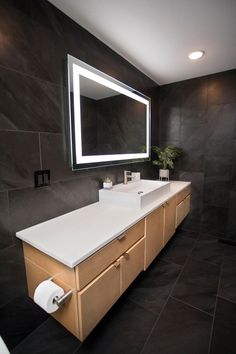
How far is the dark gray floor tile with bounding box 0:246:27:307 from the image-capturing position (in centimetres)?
110

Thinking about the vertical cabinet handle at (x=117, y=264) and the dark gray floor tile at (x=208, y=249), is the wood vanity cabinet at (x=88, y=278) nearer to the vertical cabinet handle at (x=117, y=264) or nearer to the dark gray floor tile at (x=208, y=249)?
the vertical cabinet handle at (x=117, y=264)

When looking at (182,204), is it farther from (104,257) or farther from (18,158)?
(18,158)

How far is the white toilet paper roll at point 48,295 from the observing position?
91 cm

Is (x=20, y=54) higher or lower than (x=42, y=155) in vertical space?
higher

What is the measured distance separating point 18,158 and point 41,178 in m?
A: 0.20

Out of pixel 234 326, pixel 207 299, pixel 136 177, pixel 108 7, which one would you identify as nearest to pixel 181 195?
pixel 136 177

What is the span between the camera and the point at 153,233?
5.44 feet

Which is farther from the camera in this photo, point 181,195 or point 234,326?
point 181,195

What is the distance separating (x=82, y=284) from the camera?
94 centimetres

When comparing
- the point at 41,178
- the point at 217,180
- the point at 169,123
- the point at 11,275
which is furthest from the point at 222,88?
the point at 11,275

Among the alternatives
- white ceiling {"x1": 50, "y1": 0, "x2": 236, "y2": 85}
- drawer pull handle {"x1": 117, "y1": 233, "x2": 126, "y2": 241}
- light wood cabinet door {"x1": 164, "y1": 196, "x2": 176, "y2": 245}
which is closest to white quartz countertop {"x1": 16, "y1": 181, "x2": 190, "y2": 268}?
drawer pull handle {"x1": 117, "y1": 233, "x2": 126, "y2": 241}

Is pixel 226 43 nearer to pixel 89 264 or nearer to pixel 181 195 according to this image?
pixel 181 195

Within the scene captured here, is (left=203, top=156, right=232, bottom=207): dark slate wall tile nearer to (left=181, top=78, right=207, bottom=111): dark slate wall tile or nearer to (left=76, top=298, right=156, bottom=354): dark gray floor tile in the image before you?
(left=181, top=78, right=207, bottom=111): dark slate wall tile

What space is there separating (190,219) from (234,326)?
1.59 metres
